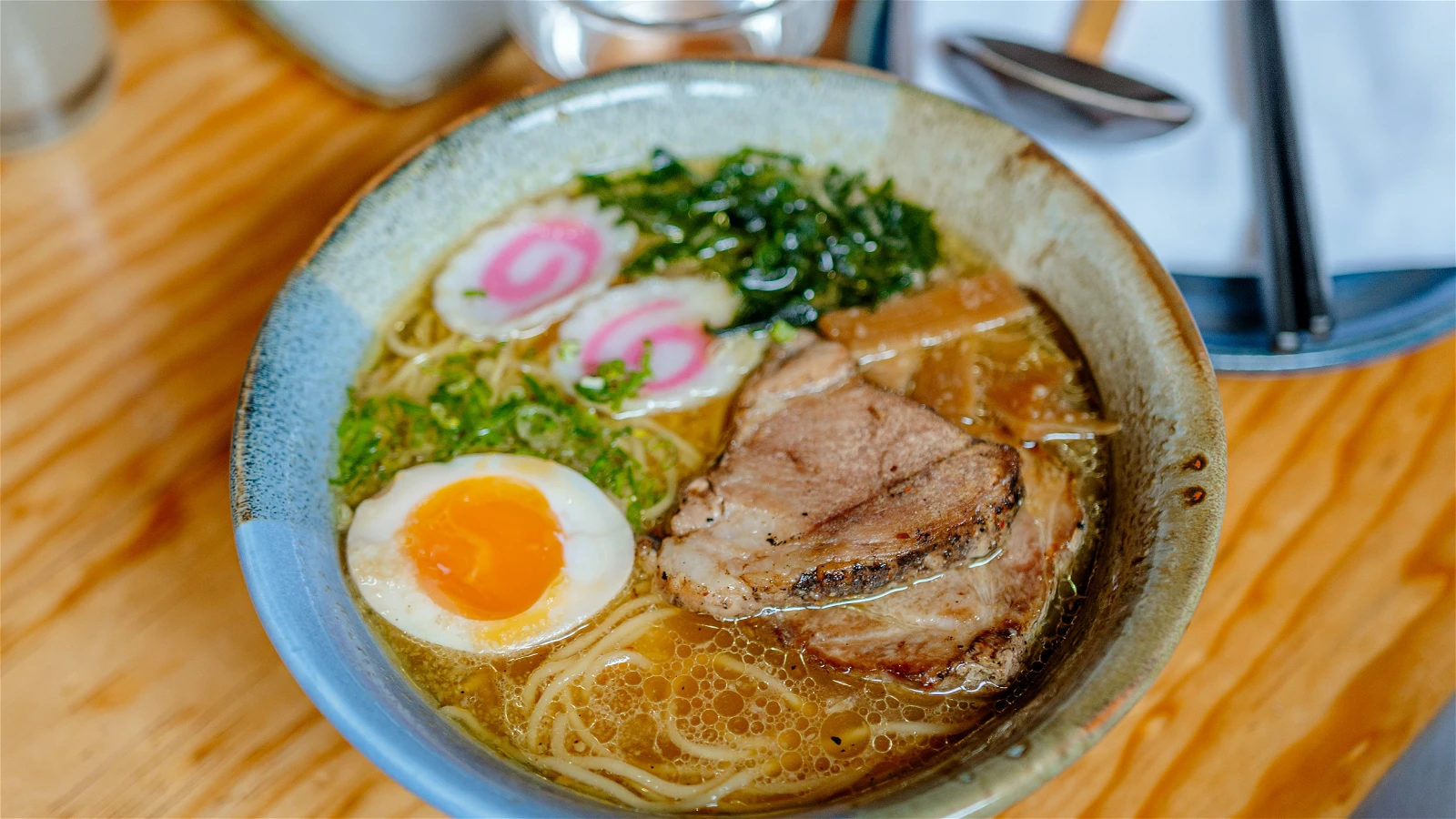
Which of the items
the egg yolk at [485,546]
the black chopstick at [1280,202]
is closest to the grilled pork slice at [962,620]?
the egg yolk at [485,546]

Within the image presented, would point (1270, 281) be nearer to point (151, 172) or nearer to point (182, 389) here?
point (182, 389)

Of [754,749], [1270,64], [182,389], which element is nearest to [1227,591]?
[754,749]

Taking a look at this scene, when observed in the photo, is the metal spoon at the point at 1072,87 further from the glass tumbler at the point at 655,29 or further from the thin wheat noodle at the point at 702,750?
the thin wheat noodle at the point at 702,750

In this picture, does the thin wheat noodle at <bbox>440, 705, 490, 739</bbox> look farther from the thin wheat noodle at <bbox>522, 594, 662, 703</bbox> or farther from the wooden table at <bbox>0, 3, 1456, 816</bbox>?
the wooden table at <bbox>0, 3, 1456, 816</bbox>

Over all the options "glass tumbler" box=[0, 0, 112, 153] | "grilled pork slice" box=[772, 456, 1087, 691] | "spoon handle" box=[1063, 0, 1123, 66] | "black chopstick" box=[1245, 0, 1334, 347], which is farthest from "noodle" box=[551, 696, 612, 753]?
"glass tumbler" box=[0, 0, 112, 153]

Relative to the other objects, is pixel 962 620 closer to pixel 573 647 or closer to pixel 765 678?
pixel 765 678

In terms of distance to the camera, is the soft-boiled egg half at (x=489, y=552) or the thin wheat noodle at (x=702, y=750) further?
the soft-boiled egg half at (x=489, y=552)

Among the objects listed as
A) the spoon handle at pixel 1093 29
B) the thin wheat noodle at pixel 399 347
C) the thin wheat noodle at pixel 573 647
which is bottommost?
the thin wheat noodle at pixel 573 647
